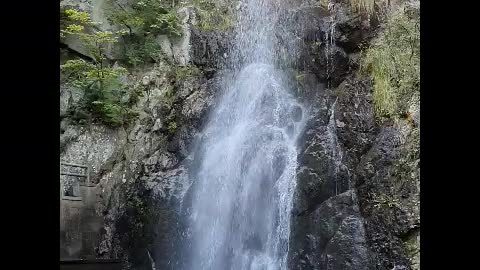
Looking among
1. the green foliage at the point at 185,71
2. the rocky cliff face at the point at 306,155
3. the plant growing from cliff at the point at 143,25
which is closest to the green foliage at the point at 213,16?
the rocky cliff face at the point at 306,155

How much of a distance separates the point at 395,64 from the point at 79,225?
581cm

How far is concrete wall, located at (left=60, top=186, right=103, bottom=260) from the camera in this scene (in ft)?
28.0

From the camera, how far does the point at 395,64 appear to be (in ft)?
28.5

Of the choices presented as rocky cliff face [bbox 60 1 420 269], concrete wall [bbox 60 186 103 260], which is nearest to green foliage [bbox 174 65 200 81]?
rocky cliff face [bbox 60 1 420 269]

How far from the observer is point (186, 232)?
866cm

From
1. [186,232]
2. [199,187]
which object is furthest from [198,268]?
[199,187]

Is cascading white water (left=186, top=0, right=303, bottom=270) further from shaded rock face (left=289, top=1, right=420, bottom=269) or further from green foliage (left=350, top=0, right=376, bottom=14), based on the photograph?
green foliage (left=350, top=0, right=376, bottom=14)

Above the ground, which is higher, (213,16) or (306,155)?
(213,16)

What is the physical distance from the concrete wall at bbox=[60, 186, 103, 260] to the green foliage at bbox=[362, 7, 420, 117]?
16.3ft

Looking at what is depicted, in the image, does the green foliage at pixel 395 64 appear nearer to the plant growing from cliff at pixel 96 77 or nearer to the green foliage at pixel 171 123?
the green foliage at pixel 171 123

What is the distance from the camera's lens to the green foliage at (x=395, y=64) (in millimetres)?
8445

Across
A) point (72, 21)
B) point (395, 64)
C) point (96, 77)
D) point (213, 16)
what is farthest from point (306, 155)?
point (72, 21)

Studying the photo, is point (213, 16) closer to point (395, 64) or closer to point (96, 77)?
point (96, 77)
